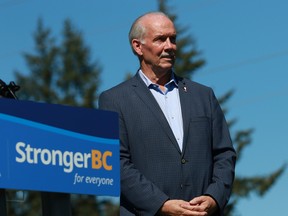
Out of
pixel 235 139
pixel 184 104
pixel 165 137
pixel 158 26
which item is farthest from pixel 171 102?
pixel 235 139

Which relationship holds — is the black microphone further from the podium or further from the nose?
the nose

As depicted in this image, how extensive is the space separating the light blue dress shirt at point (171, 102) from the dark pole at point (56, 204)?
0.68 meters

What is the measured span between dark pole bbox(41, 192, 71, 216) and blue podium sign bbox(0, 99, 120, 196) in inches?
6.0

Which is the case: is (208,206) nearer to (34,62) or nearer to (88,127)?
(88,127)

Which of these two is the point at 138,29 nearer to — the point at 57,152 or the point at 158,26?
the point at 158,26

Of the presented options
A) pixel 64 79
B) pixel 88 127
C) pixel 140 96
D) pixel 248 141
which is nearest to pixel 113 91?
pixel 140 96

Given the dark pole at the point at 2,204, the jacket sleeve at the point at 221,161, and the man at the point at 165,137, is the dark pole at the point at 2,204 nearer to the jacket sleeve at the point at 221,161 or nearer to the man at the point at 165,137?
the man at the point at 165,137

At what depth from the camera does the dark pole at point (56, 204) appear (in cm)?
498

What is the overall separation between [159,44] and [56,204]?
97cm

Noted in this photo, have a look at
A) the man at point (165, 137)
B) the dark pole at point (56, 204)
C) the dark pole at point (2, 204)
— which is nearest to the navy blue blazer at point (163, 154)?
the man at point (165, 137)

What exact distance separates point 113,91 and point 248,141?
31645 mm

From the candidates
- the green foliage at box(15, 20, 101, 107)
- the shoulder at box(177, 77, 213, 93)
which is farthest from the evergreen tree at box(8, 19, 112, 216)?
the shoulder at box(177, 77, 213, 93)

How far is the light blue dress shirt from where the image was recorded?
17.8 ft

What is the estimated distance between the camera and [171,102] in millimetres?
5504
